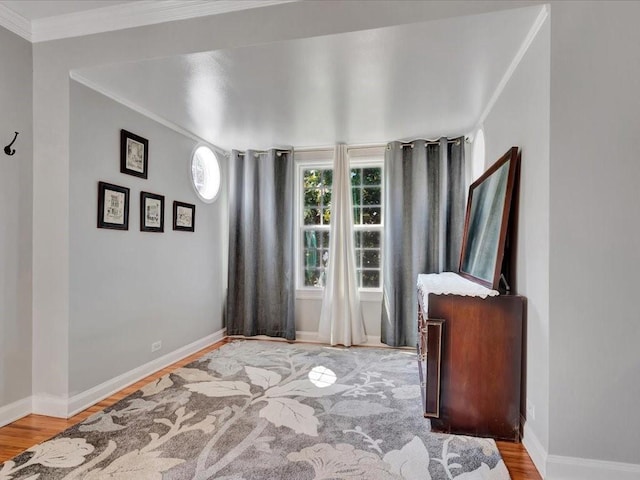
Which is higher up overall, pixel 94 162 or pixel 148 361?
pixel 94 162

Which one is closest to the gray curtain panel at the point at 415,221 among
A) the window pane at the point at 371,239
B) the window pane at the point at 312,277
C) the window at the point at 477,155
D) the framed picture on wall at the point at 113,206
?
the window at the point at 477,155

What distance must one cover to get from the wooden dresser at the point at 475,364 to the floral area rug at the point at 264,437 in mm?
128

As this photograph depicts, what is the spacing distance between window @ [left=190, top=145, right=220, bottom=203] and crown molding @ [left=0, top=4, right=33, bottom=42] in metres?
1.82

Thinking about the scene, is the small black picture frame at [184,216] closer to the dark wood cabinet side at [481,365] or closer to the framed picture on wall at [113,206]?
the framed picture on wall at [113,206]

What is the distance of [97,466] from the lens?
6.34 ft

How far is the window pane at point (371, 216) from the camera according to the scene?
452 centimetres

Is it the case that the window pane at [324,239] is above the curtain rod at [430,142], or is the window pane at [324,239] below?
below

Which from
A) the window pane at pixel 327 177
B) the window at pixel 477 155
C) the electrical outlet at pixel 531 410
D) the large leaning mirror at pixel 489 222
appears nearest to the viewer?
the electrical outlet at pixel 531 410

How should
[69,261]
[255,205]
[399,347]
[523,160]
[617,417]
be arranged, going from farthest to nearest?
[255,205] < [399,347] < [69,261] < [523,160] < [617,417]

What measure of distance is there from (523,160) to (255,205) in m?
3.21

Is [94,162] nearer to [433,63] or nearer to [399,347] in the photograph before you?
[433,63]

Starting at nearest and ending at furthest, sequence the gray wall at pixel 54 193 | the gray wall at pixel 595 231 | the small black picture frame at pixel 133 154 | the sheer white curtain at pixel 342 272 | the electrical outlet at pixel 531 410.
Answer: the gray wall at pixel 595 231 < the electrical outlet at pixel 531 410 < the gray wall at pixel 54 193 < the small black picture frame at pixel 133 154 < the sheer white curtain at pixel 342 272

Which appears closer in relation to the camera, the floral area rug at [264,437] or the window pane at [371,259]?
the floral area rug at [264,437]

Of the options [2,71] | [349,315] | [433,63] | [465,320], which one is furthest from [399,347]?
[2,71]
